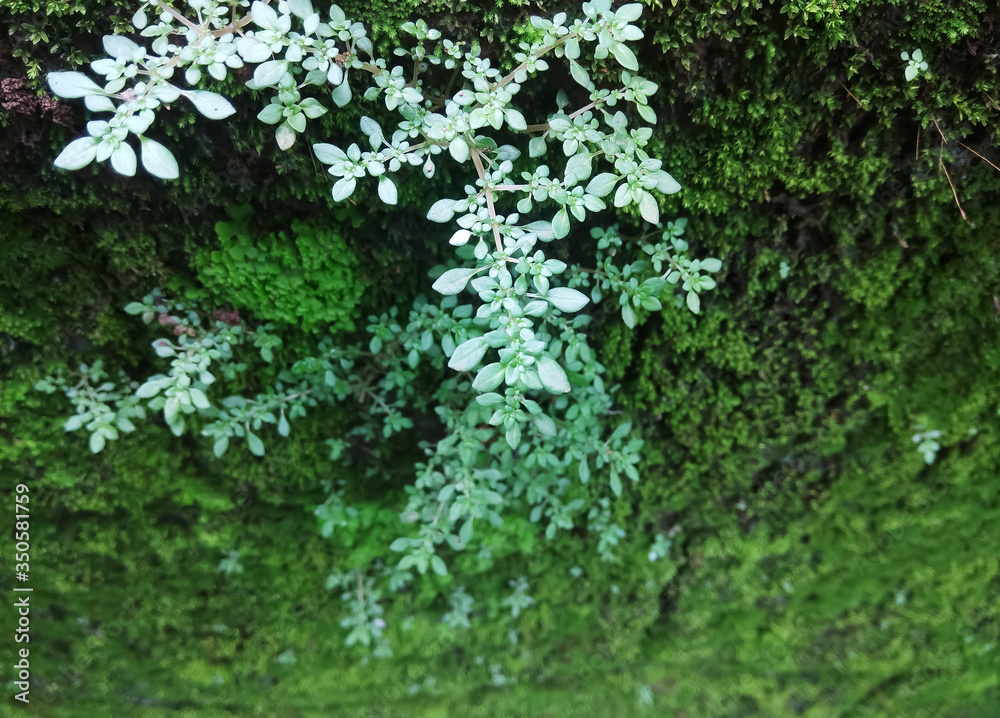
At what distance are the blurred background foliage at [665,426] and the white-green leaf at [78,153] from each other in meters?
0.34

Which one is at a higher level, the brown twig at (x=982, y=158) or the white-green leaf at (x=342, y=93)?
the brown twig at (x=982, y=158)

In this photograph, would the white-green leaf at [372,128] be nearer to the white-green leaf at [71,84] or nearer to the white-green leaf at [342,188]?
the white-green leaf at [342,188]

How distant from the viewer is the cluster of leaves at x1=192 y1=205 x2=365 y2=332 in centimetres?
147

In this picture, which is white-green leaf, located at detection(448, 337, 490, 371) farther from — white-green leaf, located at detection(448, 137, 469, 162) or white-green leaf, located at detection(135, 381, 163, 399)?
white-green leaf, located at detection(135, 381, 163, 399)

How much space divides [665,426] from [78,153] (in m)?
1.93

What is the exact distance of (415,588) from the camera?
7.45 ft

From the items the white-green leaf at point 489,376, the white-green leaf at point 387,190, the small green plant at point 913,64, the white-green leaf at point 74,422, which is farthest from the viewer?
the white-green leaf at point 74,422

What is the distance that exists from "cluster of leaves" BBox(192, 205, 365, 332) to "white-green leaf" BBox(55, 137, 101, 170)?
465 millimetres

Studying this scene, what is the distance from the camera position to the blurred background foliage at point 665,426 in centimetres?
134

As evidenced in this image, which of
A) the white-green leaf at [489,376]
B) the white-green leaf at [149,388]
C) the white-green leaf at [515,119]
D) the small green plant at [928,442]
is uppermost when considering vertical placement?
the white-green leaf at [515,119]

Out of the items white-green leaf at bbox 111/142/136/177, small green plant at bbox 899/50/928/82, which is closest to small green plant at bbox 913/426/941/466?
small green plant at bbox 899/50/928/82

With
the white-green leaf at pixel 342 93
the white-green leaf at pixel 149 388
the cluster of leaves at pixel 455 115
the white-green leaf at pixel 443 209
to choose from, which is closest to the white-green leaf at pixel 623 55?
the cluster of leaves at pixel 455 115

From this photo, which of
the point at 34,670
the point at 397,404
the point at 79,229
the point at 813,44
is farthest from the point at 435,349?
the point at 34,670

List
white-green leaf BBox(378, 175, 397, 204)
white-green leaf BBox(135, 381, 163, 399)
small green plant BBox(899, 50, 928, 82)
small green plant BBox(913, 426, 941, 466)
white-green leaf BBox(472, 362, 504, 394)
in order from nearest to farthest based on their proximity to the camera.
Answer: white-green leaf BBox(472, 362, 504, 394) < white-green leaf BBox(378, 175, 397, 204) < small green plant BBox(899, 50, 928, 82) < white-green leaf BBox(135, 381, 163, 399) < small green plant BBox(913, 426, 941, 466)
